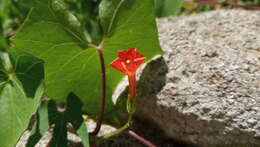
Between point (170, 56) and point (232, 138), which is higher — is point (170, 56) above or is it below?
above

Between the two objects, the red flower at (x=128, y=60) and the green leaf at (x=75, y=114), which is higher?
the red flower at (x=128, y=60)

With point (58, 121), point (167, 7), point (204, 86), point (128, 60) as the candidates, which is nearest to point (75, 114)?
point (58, 121)

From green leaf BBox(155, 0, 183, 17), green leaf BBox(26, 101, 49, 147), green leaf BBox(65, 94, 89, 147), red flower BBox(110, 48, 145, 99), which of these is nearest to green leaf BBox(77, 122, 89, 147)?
green leaf BBox(65, 94, 89, 147)

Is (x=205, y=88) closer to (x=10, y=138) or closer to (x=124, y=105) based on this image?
(x=124, y=105)

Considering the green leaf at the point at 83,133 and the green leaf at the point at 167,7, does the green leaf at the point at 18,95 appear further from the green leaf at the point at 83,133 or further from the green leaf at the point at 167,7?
the green leaf at the point at 167,7

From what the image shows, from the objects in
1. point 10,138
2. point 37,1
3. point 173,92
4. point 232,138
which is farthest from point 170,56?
point 10,138

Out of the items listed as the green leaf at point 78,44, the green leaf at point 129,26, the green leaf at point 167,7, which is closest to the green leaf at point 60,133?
the green leaf at point 78,44
